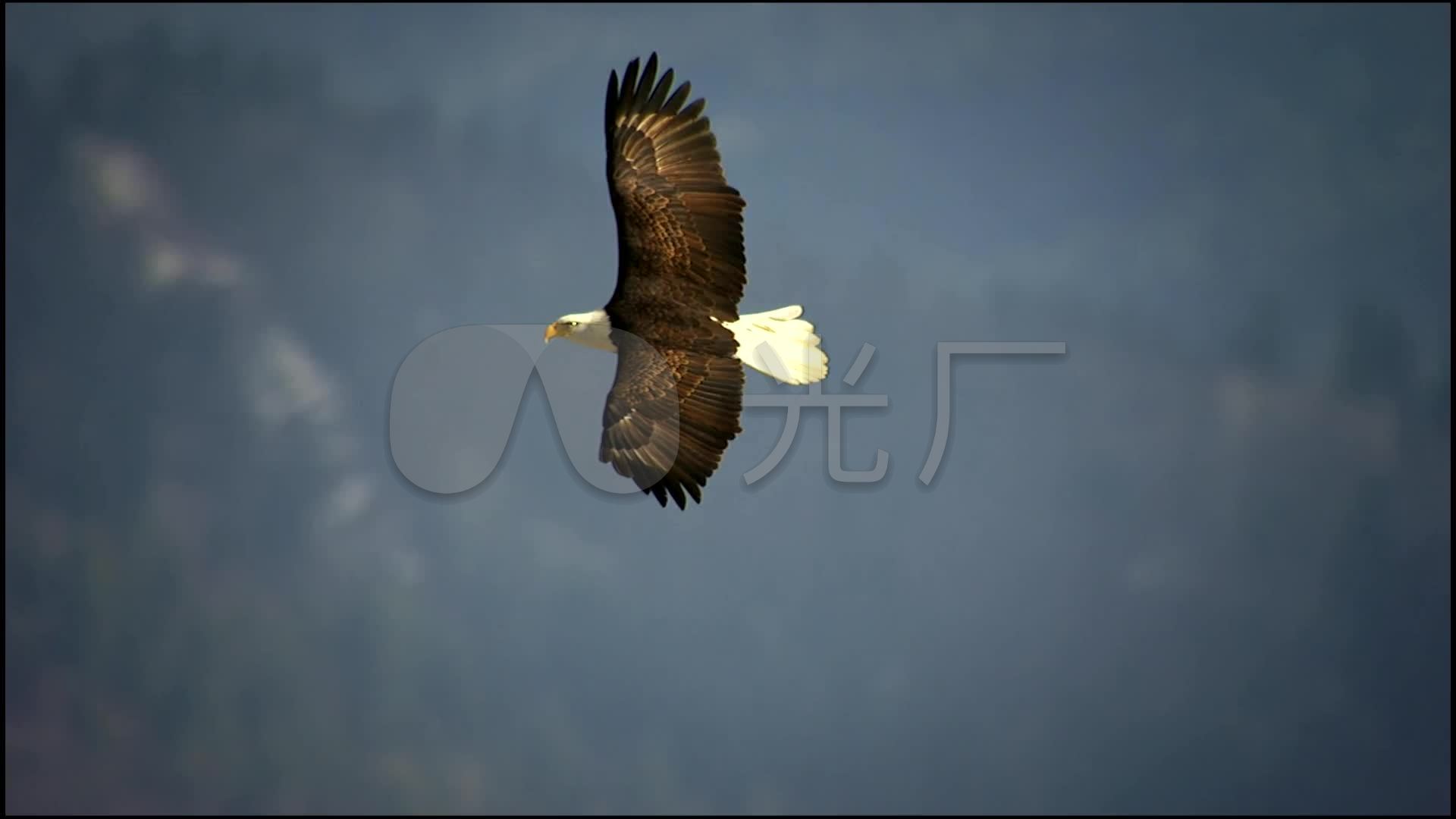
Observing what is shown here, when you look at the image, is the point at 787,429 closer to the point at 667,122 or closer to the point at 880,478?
the point at 880,478

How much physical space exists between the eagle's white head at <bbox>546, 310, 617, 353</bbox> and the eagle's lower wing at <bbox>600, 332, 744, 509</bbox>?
0.29 meters

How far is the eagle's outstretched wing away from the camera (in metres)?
16.6

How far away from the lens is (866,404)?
56.6ft

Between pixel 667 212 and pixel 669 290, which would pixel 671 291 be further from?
pixel 667 212

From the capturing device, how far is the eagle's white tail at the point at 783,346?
17375 millimetres

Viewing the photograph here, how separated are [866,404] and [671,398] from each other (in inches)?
60.2

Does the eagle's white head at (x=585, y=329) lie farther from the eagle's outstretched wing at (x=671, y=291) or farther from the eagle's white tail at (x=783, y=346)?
the eagle's white tail at (x=783, y=346)

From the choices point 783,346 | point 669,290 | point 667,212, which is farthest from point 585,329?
point 783,346

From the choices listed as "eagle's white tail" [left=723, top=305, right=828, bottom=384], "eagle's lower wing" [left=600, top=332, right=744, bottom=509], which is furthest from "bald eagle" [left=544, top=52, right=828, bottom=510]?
"eagle's white tail" [left=723, top=305, right=828, bottom=384]

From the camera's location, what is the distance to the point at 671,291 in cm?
1673

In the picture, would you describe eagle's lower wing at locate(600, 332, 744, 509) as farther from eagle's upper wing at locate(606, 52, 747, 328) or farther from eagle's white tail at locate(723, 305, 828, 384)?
eagle's white tail at locate(723, 305, 828, 384)

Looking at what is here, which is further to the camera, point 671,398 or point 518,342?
point 518,342

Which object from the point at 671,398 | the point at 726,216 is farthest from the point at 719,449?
the point at 726,216

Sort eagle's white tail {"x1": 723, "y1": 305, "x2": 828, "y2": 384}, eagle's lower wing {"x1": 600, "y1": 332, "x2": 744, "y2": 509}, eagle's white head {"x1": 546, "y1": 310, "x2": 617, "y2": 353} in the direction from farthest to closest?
eagle's white tail {"x1": 723, "y1": 305, "x2": 828, "y2": 384}
eagle's white head {"x1": 546, "y1": 310, "x2": 617, "y2": 353}
eagle's lower wing {"x1": 600, "y1": 332, "x2": 744, "y2": 509}
